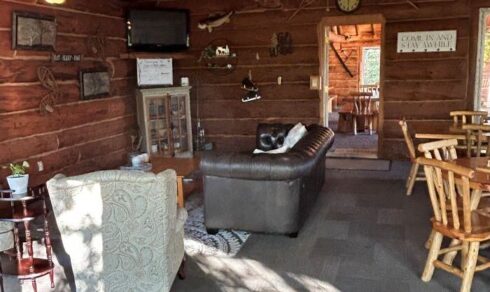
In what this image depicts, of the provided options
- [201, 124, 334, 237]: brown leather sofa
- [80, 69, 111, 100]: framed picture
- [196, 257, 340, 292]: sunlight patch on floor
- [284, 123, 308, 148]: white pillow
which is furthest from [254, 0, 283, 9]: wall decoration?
[196, 257, 340, 292]: sunlight patch on floor

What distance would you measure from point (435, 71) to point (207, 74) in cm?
352

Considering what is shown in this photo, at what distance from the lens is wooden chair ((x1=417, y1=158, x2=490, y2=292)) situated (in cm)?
300

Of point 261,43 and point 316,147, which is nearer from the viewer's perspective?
point 316,147

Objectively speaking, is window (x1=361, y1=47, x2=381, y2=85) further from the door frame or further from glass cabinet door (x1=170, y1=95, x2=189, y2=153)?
glass cabinet door (x1=170, y1=95, x2=189, y2=153)

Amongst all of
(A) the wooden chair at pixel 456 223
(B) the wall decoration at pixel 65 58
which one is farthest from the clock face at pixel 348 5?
(A) the wooden chair at pixel 456 223

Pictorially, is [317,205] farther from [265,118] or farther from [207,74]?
[207,74]

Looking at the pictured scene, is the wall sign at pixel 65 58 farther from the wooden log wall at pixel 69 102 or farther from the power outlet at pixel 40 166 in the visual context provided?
the power outlet at pixel 40 166

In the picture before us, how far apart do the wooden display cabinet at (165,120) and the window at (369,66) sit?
240 inches

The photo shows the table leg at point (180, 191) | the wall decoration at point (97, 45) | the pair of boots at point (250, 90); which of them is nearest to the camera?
the table leg at point (180, 191)

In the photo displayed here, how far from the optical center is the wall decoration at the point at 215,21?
7.63 m

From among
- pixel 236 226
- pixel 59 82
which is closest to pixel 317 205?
pixel 236 226

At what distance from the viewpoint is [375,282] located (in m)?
3.43

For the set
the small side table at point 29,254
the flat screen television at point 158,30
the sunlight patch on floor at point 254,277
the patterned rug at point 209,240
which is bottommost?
the sunlight patch on floor at point 254,277

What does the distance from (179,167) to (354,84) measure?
8.41m
